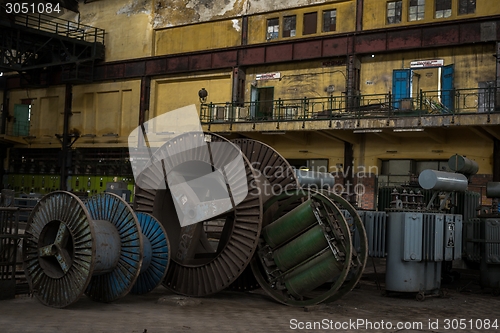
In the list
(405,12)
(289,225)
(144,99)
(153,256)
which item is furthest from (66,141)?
(289,225)

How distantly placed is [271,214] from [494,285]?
4.34 m

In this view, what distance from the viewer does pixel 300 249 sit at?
332 inches

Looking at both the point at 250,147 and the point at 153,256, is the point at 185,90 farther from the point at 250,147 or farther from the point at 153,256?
the point at 153,256

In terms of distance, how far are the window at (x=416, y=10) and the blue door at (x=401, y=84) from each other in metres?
2.02

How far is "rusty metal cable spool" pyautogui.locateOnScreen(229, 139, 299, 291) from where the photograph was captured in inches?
376

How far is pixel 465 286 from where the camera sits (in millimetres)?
10758

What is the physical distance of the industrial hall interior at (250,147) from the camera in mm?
8336

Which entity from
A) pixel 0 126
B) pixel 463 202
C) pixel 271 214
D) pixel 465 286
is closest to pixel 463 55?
pixel 463 202

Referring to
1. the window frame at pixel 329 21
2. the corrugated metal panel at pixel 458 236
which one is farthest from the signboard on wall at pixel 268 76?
the corrugated metal panel at pixel 458 236

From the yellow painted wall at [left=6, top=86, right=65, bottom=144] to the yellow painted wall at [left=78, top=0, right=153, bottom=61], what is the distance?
A: 4168mm

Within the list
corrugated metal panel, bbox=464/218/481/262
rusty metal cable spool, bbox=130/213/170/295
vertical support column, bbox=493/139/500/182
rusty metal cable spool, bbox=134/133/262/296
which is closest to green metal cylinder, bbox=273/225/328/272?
rusty metal cable spool, bbox=134/133/262/296

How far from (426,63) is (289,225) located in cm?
1438

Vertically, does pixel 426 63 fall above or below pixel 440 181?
above

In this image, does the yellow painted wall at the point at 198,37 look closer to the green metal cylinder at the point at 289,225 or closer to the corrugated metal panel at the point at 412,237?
the corrugated metal panel at the point at 412,237
